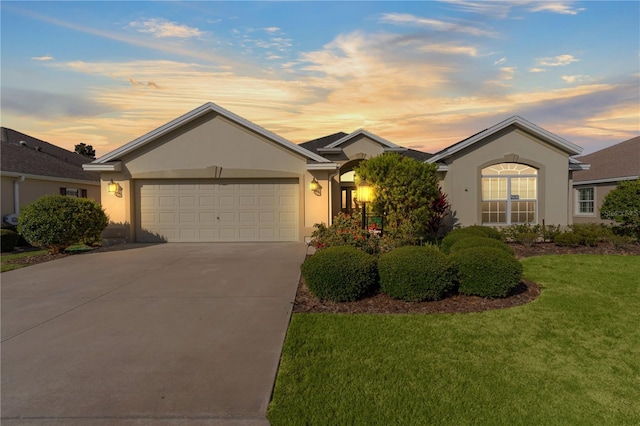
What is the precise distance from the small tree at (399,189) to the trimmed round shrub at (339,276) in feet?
15.5

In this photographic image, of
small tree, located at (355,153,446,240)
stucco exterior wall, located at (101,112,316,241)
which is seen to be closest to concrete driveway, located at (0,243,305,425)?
small tree, located at (355,153,446,240)

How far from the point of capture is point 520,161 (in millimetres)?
14500

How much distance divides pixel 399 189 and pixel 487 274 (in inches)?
203

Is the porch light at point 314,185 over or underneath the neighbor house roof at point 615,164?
underneath

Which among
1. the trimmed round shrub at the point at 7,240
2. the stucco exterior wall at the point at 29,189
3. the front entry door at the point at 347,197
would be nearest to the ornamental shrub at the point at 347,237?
the front entry door at the point at 347,197

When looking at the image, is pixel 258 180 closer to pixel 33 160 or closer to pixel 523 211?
pixel 523 211

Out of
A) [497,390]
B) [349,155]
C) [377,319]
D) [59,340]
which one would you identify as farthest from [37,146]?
[497,390]

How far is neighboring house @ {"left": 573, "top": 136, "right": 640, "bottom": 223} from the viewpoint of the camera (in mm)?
18609

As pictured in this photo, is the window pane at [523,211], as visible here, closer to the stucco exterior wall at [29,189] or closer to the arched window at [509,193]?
the arched window at [509,193]

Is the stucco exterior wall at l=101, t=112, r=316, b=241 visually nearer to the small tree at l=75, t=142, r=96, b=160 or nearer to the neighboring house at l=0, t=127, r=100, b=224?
the neighboring house at l=0, t=127, r=100, b=224

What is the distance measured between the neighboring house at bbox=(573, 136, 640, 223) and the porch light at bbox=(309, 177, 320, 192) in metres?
15.3

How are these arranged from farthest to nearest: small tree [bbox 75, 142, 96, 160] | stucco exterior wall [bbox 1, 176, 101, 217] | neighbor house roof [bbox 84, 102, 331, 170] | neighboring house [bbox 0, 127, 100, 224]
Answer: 1. small tree [bbox 75, 142, 96, 160]
2. neighboring house [bbox 0, 127, 100, 224]
3. stucco exterior wall [bbox 1, 176, 101, 217]
4. neighbor house roof [bbox 84, 102, 331, 170]

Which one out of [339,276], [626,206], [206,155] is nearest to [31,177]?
[206,155]

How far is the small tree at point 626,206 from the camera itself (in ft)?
41.7
